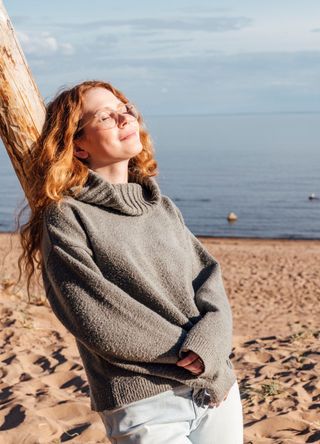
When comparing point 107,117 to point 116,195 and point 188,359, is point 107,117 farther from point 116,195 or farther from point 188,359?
point 188,359

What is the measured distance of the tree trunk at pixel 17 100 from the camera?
295cm

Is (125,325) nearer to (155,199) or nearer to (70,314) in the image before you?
(70,314)

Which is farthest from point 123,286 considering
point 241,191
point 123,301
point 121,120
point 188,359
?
point 241,191

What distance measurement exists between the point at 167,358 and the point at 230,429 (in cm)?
41

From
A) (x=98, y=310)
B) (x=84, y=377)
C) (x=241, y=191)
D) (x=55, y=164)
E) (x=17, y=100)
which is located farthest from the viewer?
(x=241, y=191)

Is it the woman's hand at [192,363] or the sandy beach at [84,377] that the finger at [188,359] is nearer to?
the woman's hand at [192,363]

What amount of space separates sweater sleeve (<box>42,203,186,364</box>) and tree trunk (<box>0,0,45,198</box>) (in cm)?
55

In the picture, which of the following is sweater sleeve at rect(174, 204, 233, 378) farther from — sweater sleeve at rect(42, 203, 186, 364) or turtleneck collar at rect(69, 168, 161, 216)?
turtleneck collar at rect(69, 168, 161, 216)

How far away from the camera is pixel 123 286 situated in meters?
2.61

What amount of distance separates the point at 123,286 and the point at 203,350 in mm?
349

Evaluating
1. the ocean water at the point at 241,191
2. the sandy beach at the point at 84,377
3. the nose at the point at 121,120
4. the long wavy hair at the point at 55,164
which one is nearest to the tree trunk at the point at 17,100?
the long wavy hair at the point at 55,164

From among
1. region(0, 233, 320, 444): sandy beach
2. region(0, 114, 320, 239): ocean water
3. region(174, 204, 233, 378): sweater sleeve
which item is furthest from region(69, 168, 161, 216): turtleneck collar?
region(0, 114, 320, 239): ocean water

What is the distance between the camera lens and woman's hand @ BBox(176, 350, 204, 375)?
2.56 metres

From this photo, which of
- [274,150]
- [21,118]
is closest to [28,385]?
[21,118]
